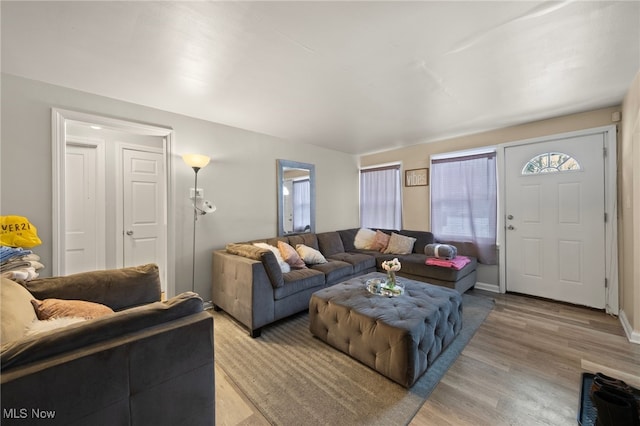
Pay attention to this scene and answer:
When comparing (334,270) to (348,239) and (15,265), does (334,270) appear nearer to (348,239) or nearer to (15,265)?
(348,239)

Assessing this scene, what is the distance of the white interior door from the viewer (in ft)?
10.00

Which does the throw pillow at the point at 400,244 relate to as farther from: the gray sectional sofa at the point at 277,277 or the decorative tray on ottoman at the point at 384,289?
the decorative tray on ottoman at the point at 384,289

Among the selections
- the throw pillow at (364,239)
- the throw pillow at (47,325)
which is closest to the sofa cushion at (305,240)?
the throw pillow at (364,239)

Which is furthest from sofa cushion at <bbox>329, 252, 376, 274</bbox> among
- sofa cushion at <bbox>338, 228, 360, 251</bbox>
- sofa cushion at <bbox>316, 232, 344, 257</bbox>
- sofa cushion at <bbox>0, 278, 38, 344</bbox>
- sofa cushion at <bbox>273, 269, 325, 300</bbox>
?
sofa cushion at <bbox>0, 278, 38, 344</bbox>

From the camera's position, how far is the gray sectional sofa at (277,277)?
234 centimetres

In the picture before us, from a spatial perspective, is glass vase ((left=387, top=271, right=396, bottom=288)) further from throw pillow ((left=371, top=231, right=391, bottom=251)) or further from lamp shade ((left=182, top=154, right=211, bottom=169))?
lamp shade ((left=182, top=154, right=211, bottom=169))

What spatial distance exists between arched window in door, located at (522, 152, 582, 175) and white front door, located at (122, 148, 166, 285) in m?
5.04

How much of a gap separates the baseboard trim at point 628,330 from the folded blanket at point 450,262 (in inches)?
55.7

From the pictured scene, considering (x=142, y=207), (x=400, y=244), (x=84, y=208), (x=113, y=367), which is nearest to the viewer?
(x=113, y=367)

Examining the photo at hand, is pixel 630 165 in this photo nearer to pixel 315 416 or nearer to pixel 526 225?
pixel 526 225

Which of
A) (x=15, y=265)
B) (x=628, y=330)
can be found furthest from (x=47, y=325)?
(x=628, y=330)

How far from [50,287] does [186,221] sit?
1.37 metres

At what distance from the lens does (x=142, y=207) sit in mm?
3506

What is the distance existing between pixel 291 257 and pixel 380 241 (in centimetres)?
191
